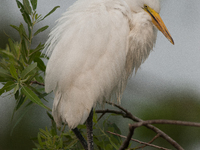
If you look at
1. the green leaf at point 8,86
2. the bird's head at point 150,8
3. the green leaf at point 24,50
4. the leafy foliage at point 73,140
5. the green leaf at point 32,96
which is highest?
the bird's head at point 150,8

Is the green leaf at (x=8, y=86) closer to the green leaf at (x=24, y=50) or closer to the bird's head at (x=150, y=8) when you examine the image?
the green leaf at (x=24, y=50)

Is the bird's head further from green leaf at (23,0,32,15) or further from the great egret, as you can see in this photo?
green leaf at (23,0,32,15)

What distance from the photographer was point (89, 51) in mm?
966

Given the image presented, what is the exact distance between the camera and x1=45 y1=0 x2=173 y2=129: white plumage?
3.15 ft

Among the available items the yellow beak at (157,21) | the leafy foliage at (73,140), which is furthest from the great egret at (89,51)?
the leafy foliage at (73,140)

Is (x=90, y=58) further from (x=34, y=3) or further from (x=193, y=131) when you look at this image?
(x=193, y=131)

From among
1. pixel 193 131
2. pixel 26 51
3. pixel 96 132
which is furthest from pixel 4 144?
pixel 193 131

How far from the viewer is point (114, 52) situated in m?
0.99

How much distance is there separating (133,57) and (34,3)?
444 millimetres

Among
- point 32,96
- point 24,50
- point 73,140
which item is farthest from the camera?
point 73,140

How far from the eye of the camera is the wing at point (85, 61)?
3.14 ft

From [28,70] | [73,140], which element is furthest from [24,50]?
[73,140]

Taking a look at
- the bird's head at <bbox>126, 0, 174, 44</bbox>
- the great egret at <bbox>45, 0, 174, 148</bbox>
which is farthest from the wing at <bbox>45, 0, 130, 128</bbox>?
the bird's head at <bbox>126, 0, 174, 44</bbox>

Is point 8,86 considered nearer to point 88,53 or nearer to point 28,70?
point 28,70
